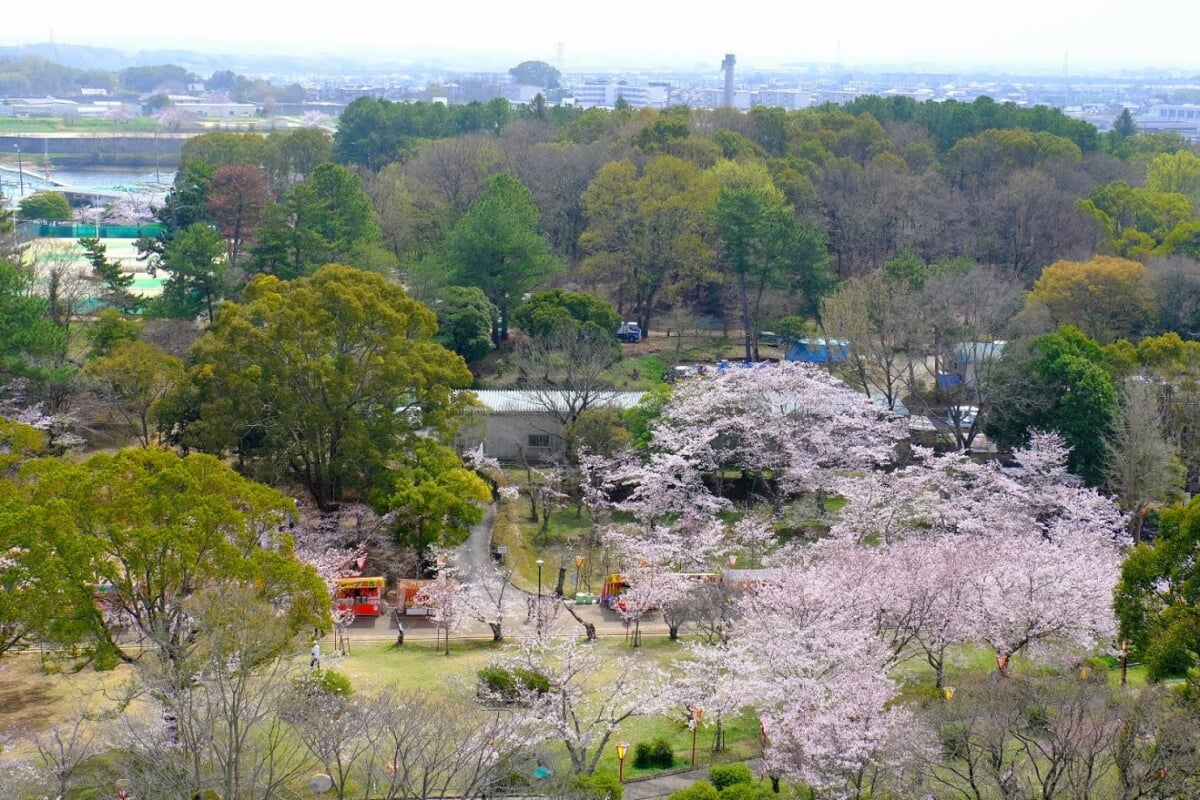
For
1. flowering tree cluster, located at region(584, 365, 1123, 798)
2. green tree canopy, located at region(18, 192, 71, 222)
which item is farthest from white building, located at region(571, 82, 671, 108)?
flowering tree cluster, located at region(584, 365, 1123, 798)

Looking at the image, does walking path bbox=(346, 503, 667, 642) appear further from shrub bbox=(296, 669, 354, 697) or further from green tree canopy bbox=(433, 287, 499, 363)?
green tree canopy bbox=(433, 287, 499, 363)

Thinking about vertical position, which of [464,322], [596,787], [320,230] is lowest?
[596,787]

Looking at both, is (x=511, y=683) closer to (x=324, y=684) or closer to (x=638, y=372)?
(x=324, y=684)

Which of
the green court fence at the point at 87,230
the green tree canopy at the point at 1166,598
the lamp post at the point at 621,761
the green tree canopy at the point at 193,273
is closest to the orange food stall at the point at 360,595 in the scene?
the lamp post at the point at 621,761

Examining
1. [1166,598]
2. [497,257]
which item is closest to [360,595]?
[1166,598]

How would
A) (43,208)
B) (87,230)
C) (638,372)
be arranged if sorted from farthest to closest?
(43,208)
(87,230)
(638,372)

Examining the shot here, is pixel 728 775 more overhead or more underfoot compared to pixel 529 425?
more underfoot

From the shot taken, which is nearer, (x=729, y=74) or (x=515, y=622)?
(x=515, y=622)

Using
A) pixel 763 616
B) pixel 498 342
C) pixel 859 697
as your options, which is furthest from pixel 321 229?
pixel 859 697

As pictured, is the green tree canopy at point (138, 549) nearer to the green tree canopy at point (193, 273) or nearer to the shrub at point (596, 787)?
the shrub at point (596, 787)
